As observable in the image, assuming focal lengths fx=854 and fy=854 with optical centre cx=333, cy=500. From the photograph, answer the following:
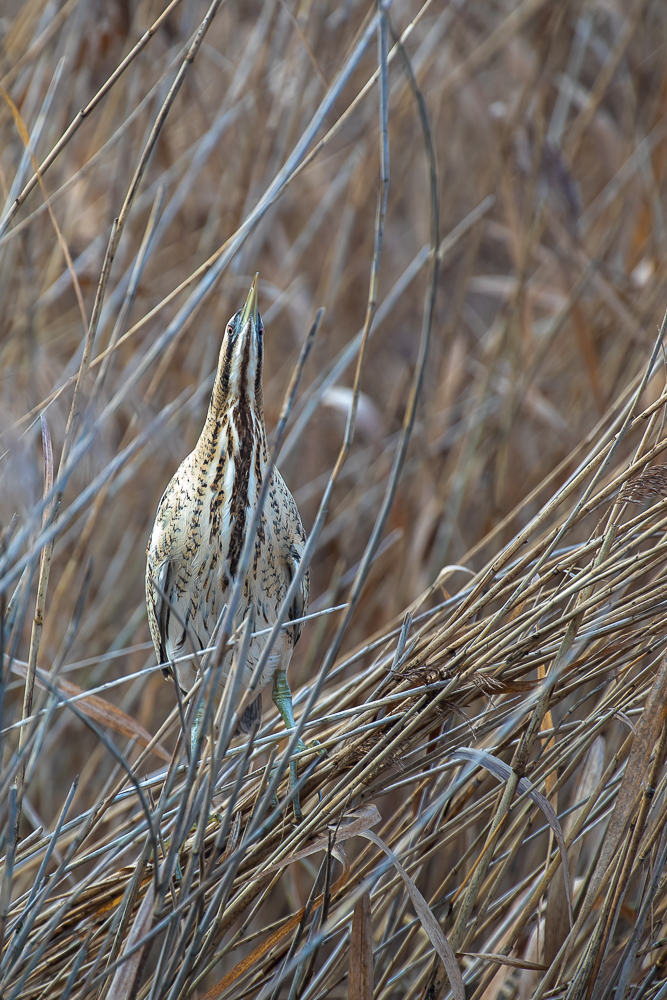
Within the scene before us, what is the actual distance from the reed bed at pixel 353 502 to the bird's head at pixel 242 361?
Answer: 14cm

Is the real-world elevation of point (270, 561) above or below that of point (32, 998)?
above

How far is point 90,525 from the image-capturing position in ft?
4.47

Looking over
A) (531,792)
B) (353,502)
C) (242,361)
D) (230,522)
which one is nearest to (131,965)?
(531,792)

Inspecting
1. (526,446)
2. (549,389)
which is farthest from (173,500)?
(549,389)

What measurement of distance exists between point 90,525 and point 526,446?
1655 millimetres

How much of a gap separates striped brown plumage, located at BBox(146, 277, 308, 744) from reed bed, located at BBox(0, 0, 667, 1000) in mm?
128

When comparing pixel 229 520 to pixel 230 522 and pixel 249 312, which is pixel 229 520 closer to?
pixel 230 522

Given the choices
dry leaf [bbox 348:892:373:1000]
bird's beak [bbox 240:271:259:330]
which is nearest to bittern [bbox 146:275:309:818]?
A: bird's beak [bbox 240:271:259:330]

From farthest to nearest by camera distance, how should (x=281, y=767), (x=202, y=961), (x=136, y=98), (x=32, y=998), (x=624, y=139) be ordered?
A: (x=624, y=139), (x=136, y=98), (x=32, y=998), (x=202, y=961), (x=281, y=767)

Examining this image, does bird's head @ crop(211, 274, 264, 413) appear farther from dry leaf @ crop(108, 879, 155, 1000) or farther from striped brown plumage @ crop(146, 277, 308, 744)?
dry leaf @ crop(108, 879, 155, 1000)

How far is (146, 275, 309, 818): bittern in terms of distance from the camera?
4.95ft

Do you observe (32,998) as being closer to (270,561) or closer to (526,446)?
(270,561)

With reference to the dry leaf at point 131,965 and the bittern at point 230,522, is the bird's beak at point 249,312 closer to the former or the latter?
the bittern at point 230,522

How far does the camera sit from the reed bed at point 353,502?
108 centimetres
